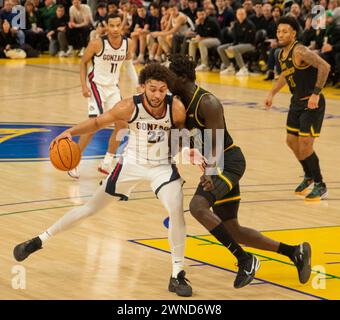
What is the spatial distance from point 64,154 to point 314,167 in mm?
3929

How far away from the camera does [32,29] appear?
91.3 ft

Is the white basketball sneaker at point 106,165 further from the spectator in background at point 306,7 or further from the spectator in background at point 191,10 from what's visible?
the spectator in background at point 191,10

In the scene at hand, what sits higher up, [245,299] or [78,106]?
[245,299]

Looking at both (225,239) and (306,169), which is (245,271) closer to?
(225,239)

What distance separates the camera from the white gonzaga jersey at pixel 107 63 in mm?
11695

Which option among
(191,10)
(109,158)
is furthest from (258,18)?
(109,158)

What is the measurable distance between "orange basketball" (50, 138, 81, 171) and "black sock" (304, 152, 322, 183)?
12.2 ft

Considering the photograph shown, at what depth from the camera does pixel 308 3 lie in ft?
73.0

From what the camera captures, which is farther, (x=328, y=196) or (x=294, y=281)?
(x=328, y=196)

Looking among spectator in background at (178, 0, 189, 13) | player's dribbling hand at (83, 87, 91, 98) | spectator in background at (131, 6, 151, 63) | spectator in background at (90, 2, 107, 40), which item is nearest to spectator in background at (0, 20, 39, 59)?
spectator in background at (90, 2, 107, 40)

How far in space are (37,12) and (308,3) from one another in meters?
9.45

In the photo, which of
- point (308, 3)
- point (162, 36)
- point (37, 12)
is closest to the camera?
point (308, 3)
